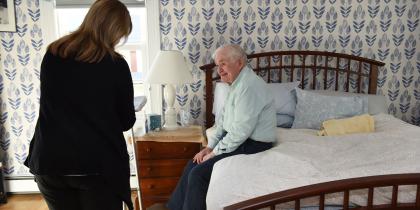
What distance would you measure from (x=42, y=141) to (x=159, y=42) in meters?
1.93

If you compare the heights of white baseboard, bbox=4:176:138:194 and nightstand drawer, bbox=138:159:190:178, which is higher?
nightstand drawer, bbox=138:159:190:178

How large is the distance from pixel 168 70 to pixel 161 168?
77 centimetres

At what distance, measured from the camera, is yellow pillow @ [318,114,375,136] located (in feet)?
8.33

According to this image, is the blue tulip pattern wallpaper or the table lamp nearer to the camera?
the table lamp

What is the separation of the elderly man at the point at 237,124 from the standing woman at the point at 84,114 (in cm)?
63

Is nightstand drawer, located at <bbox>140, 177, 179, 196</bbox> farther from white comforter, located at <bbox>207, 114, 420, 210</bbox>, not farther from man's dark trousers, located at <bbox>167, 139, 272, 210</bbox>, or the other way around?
white comforter, located at <bbox>207, 114, 420, 210</bbox>

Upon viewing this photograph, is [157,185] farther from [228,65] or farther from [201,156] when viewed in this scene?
[228,65]

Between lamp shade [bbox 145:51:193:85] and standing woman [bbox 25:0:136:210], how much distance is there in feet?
4.14

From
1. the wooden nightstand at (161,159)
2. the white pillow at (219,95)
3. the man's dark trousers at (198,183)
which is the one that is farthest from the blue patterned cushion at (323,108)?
the wooden nightstand at (161,159)

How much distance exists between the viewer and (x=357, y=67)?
3.26 meters

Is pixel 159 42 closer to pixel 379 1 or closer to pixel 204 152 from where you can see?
pixel 204 152

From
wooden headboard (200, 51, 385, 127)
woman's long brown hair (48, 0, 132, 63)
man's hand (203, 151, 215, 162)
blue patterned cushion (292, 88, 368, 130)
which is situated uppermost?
woman's long brown hair (48, 0, 132, 63)

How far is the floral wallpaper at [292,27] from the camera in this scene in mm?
3152

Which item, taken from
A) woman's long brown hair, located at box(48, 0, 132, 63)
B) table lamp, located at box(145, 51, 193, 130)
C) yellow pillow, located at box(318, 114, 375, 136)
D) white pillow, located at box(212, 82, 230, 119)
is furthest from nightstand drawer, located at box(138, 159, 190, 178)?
woman's long brown hair, located at box(48, 0, 132, 63)
